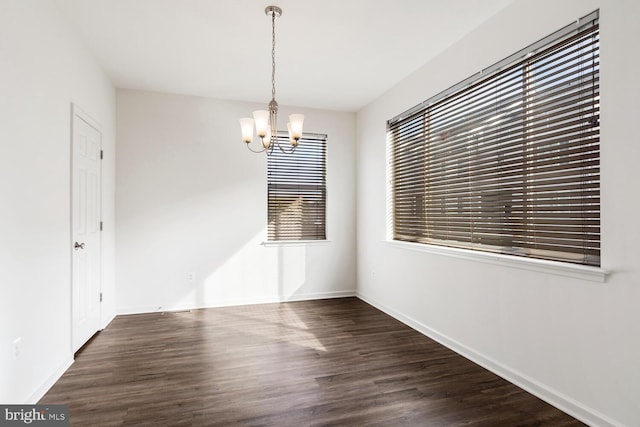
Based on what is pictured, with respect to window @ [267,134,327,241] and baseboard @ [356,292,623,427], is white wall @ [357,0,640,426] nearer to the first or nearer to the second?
baseboard @ [356,292,623,427]

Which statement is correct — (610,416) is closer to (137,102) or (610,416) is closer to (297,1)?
(297,1)

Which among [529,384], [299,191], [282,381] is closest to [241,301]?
[299,191]

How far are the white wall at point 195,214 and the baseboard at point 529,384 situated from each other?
7.02 feet

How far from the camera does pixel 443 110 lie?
340 centimetres

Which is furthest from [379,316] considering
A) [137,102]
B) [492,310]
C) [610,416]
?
[137,102]

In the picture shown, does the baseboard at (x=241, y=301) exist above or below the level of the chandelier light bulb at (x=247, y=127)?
below

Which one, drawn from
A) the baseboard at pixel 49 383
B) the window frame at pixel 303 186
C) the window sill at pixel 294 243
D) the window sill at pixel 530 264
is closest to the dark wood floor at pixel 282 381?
the baseboard at pixel 49 383

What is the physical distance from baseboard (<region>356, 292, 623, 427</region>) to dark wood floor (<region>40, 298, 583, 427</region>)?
7cm

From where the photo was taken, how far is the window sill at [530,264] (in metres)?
2.00

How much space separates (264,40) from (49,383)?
126 inches

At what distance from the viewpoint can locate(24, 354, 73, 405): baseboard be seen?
2.22 metres

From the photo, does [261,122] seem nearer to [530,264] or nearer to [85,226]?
[85,226]

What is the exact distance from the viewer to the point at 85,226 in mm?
3232

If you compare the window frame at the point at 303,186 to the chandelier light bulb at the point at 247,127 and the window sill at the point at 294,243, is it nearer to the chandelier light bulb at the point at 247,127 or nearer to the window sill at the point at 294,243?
the window sill at the point at 294,243
